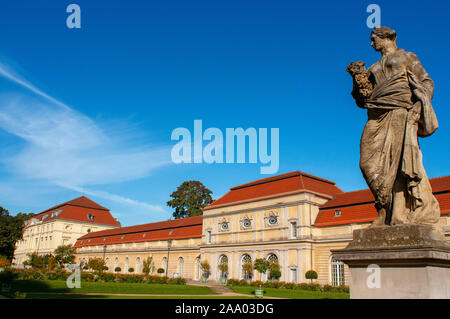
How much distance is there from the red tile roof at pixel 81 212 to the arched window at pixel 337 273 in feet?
214

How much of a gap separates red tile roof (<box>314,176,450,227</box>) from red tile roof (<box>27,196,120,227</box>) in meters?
63.1

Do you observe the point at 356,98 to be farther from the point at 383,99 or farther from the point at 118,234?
the point at 118,234

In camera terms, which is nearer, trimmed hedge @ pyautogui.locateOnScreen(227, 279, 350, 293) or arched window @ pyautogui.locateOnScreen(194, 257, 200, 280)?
trimmed hedge @ pyautogui.locateOnScreen(227, 279, 350, 293)

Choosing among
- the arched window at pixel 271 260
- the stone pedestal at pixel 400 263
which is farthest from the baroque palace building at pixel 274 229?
the stone pedestal at pixel 400 263

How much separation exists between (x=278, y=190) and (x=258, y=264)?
9.19m

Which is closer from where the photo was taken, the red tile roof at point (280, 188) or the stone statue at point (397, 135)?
the stone statue at point (397, 135)

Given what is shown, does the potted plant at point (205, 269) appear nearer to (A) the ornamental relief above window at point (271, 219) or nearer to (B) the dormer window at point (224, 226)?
(B) the dormer window at point (224, 226)

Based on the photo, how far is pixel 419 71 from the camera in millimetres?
4555

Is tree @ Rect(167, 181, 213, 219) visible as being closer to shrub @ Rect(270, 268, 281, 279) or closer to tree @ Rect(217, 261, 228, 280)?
tree @ Rect(217, 261, 228, 280)

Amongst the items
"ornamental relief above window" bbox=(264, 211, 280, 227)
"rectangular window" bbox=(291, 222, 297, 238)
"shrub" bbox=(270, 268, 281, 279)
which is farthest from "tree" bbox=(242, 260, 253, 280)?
"rectangular window" bbox=(291, 222, 297, 238)

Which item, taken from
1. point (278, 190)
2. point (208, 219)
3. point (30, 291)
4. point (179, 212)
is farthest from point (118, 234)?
point (30, 291)

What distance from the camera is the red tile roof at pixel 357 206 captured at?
1185 inches

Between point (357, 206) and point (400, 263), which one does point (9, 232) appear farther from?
point (400, 263)

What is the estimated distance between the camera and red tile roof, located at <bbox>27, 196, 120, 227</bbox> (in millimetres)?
83812
